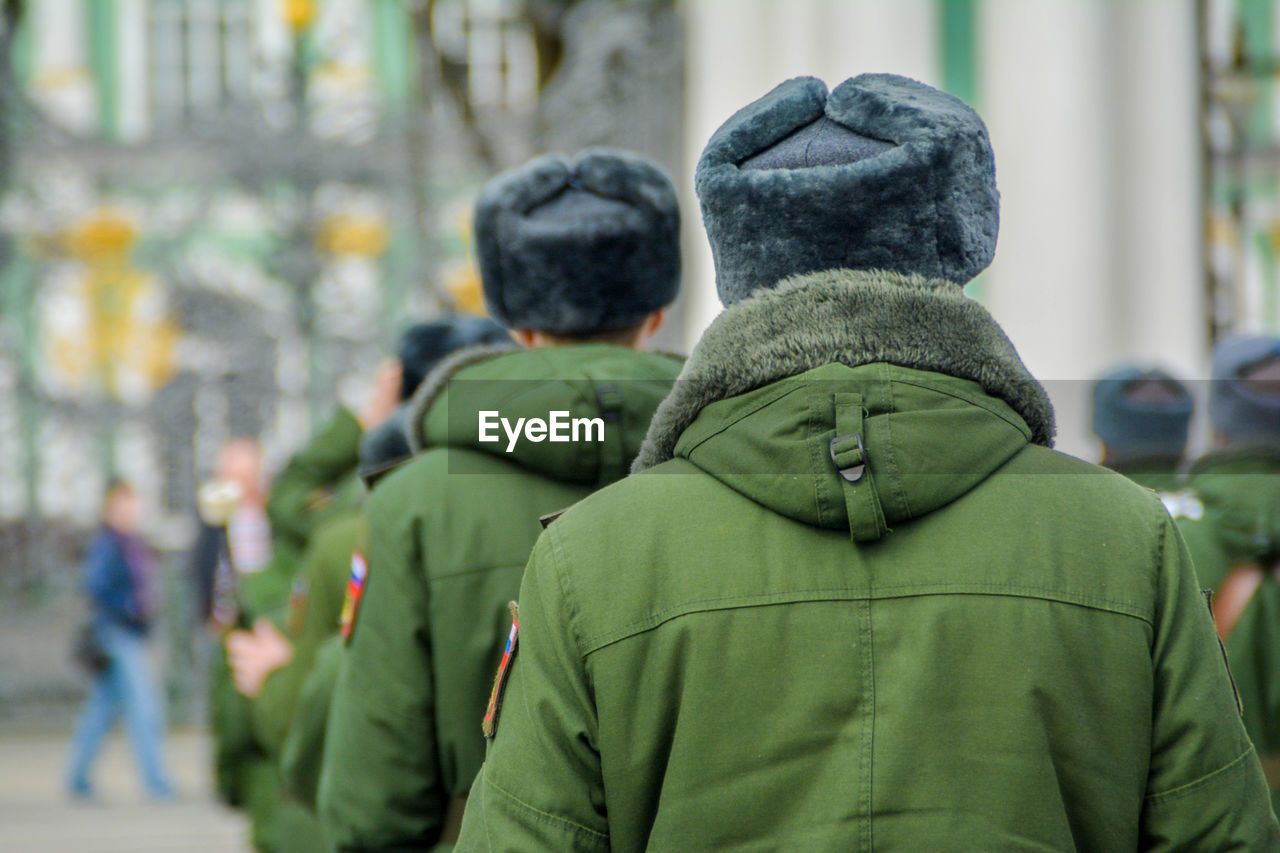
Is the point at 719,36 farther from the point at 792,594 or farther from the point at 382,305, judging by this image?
the point at 382,305

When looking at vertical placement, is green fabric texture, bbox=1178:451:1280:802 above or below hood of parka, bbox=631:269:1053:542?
below

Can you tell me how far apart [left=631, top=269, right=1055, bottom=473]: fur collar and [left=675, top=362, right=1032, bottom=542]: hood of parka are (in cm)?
2

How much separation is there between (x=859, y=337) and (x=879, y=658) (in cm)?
23

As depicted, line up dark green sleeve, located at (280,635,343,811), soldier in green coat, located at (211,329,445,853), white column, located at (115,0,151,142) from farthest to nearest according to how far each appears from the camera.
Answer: white column, located at (115,0,151,142) → soldier in green coat, located at (211,329,445,853) → dark green sleeve, located at (280,635,343,811)

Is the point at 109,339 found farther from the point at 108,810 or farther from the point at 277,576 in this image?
the point at 277,576

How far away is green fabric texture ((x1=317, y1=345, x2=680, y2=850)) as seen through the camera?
1.77 m

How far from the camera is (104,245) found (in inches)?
391

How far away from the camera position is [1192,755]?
106cm

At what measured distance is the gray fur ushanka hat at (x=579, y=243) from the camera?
196 cm

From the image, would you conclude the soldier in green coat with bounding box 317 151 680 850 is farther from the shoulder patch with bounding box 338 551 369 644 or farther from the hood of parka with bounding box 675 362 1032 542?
the hood of parka with bounding box 675 362 1032 542

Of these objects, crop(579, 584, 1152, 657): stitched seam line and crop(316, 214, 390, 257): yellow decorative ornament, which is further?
crop(316, 214, 390, 257): yellow decorative ornament

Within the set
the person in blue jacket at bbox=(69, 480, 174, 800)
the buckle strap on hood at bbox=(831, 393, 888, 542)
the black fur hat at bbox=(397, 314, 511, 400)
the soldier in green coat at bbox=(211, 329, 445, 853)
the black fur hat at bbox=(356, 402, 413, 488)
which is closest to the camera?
the buckle strap on hood at bbox=(831, 393, 888, 542)

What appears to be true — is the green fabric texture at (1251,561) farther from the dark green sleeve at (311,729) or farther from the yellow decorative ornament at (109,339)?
the yellow decorative ornament at (109,339)

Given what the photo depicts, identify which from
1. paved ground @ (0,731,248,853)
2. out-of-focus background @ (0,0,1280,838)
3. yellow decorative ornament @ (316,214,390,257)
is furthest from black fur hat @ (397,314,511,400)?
yellow decorative ornament @ (316,214,390,257)
